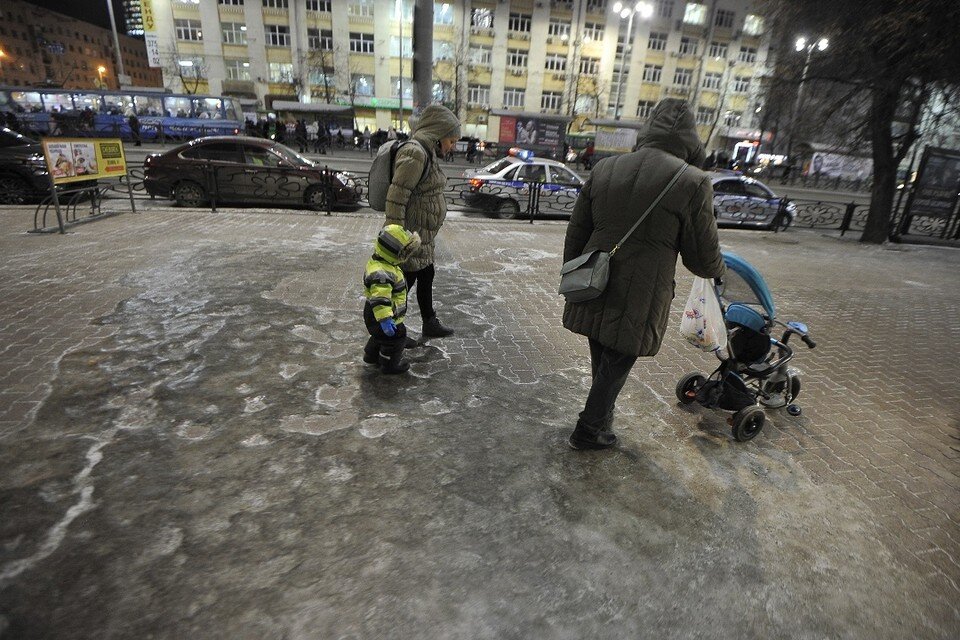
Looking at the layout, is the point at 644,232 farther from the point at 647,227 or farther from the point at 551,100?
the point at 551,100

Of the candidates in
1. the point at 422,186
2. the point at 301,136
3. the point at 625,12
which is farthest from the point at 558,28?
the point at 422,186

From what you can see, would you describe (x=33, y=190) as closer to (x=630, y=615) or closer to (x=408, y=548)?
(x=408, y=548)

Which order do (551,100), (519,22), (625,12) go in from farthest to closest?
(551,100) → (519,22) → (625,12)

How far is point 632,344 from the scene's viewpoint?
2.85m

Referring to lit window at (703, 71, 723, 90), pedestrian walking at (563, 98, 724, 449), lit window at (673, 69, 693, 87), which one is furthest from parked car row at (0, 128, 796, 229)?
lit window at (703, 71, 723, 90)

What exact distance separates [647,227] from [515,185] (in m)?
10.5

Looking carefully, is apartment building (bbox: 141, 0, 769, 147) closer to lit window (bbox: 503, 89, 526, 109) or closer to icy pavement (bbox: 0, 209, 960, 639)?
lit window (bbox: 503, 89, 526, 109)

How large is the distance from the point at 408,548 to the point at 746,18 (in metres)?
63.4

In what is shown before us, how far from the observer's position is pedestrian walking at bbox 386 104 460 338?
3.82 metres

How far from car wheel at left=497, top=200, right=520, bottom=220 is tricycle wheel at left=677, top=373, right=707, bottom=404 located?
9409 mm

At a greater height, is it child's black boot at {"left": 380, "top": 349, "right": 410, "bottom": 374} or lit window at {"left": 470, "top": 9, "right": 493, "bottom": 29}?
lit window at {"left": 470, "top": 9, "right": 493, "bottom": 29}

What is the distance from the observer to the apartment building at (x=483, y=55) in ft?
145

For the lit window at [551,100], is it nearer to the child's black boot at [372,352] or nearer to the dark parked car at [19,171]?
the dark parked car at [19,171]

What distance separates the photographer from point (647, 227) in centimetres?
272
